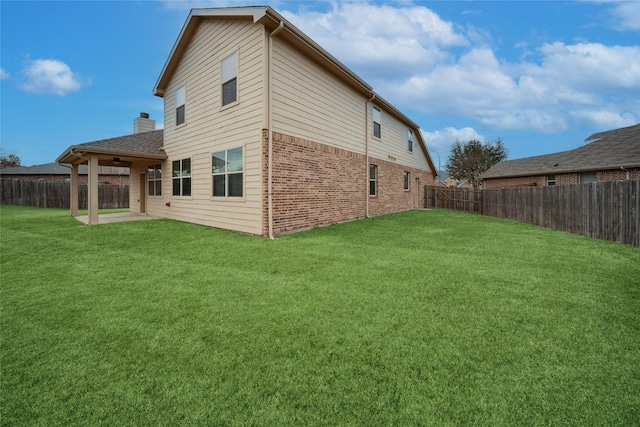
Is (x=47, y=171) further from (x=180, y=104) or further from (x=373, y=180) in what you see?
(x=373, y=180)

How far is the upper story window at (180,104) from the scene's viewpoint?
11.4 metres

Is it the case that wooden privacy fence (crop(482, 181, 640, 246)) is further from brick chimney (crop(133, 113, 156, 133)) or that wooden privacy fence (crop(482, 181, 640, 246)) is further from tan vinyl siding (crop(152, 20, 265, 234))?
brick chimney (crop(133, 113, 156, 133))

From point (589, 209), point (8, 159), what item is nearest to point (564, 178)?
point (589, 209)

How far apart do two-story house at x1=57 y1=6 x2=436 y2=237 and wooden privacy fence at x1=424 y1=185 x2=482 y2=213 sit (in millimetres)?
8409

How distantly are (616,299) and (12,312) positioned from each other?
768 cm

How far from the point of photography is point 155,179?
1318cm

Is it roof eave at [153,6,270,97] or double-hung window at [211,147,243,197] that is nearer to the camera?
roof eave at [153,6,270,97]

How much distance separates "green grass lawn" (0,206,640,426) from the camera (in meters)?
1.95

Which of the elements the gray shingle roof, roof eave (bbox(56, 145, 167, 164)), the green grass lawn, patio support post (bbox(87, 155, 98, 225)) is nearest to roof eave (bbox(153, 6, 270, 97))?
the gray shingle roof

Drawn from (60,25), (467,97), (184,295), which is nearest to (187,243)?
(184,295)

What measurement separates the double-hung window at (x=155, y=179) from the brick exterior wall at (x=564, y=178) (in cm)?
2417

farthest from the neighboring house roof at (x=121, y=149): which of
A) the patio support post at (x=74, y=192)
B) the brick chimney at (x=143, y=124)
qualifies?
the brick chimney at (x=143, y=124)

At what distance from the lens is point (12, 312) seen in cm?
349

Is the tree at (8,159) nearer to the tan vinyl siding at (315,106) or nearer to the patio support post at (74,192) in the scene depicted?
the patio support post at (74,192)
